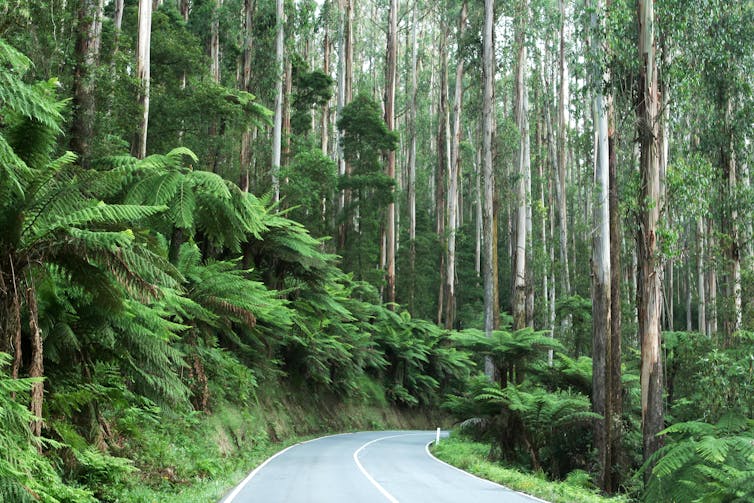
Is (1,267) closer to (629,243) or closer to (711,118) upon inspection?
(711,118)

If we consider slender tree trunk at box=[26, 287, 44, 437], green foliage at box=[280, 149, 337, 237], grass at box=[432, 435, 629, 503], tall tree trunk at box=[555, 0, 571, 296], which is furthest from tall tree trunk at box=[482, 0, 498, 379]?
slender tree trunk at box=[26, 287, 44, 437]

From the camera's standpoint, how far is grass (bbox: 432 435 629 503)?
11.1m

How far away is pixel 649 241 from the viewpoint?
1523cm

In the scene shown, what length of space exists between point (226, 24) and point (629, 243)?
21504 mm

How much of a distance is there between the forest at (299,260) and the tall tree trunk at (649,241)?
5 cm

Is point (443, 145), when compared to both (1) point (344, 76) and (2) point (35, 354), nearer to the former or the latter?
(1) point (344, 76)

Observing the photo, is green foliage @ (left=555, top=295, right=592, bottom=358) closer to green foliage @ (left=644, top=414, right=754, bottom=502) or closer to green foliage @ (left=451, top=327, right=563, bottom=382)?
green foliage @ (left=451, top=327, right=563, bottom=382)

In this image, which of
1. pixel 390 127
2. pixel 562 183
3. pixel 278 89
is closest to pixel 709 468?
pixel 278 89

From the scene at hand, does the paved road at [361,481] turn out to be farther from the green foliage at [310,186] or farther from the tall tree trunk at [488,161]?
the green foliage at [310,186]

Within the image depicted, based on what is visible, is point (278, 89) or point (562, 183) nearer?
point (278, 89)

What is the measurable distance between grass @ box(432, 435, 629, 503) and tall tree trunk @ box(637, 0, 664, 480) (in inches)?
84.5

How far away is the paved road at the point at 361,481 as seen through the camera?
10.5 m

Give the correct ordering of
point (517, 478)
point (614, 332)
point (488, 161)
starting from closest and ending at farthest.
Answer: point (517, 478)
point (614, 332)
point (488, 161)

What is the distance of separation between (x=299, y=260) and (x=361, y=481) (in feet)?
22.7
